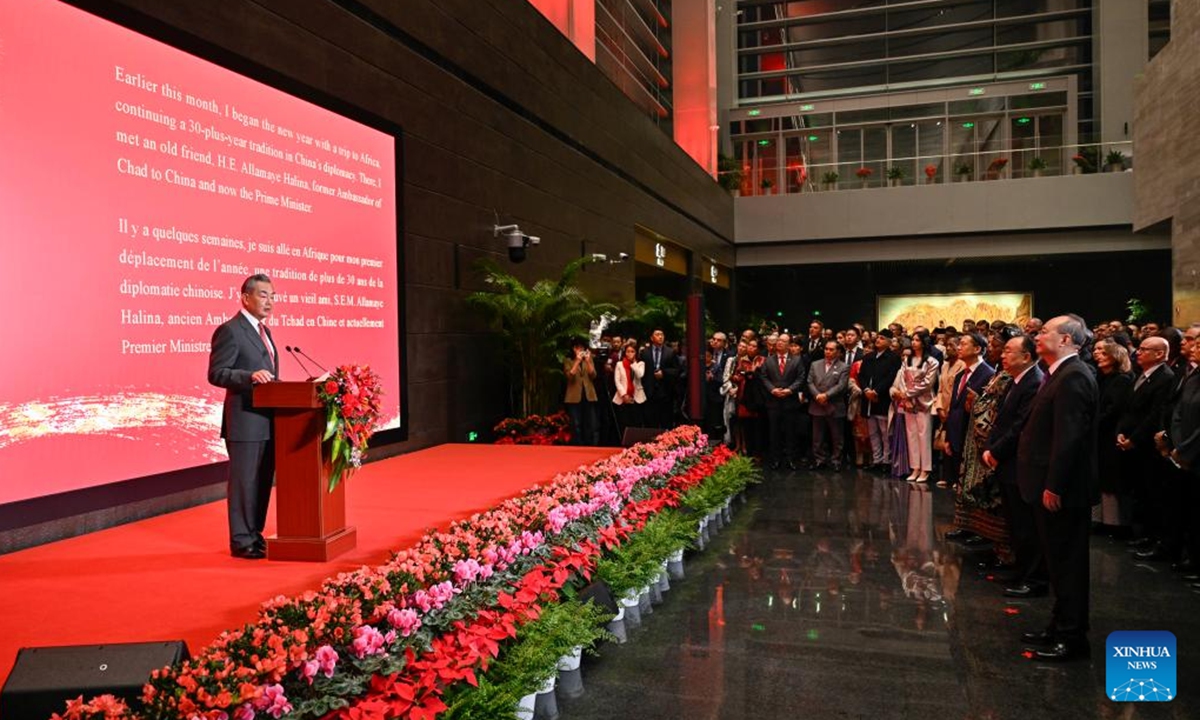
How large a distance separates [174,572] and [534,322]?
18.2 feet

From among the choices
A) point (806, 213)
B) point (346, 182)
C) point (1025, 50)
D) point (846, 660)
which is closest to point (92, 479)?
point (346, 182)

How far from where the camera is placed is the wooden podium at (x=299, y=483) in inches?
159

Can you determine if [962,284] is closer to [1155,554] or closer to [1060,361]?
[1155,554]

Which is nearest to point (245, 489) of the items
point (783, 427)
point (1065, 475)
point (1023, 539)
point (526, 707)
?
point (526, 707)

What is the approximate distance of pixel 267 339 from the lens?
439 centimetres

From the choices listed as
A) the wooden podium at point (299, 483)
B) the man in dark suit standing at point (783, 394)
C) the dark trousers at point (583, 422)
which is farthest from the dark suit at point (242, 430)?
the man in dark suit standing at point (783, 394)

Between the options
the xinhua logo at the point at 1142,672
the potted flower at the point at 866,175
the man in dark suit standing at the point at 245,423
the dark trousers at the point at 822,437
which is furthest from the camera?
the potted flower at the point at 866,175

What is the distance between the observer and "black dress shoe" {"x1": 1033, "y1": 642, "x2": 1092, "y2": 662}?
377 centimetres

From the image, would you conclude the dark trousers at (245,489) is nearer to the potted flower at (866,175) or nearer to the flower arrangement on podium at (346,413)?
the flower arrangement on podium at (346,413)

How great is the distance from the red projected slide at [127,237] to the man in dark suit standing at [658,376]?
450 centimetres

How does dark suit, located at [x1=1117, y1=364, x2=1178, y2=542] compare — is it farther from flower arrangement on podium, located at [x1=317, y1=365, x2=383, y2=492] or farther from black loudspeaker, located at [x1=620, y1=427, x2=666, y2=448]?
flower arrangement on podium, located at [x1=317, y1=365, x2=383, y2=492]

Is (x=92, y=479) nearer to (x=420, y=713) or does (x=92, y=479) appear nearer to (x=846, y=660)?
(x=420, y=713)

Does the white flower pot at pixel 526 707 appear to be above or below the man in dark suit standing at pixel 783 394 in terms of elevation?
below

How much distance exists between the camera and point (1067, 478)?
3680 mm
